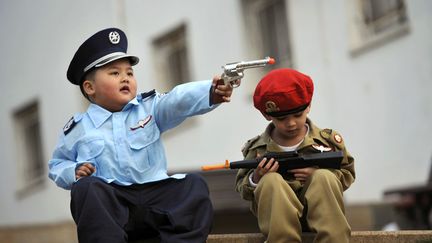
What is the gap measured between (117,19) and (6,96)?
4.41 m

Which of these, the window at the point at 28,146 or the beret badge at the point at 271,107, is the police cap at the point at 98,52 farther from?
the window at the point at 28,146

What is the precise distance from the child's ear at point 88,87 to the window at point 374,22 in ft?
21.0

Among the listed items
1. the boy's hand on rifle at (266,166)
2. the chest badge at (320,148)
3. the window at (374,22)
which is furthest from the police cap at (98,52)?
the window at (374,22)

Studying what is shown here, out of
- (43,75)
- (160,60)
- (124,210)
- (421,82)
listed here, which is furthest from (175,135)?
(124,210)

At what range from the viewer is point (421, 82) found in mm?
10602

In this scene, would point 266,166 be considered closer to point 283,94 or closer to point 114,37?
point 283,94

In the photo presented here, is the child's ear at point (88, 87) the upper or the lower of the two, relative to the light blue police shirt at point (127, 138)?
upper

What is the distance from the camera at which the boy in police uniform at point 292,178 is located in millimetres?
4488

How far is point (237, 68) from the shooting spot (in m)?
4.51

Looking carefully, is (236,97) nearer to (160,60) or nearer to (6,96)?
(160,60)

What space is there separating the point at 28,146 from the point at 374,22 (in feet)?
29.6

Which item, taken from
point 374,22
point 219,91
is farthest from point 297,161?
point 374,22

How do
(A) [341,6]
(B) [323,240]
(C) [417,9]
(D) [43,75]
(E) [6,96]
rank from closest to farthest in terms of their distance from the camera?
(B) [323,240]
(C) [417,9]
(A) [341,6]
(D) [43,75]
(E) [6,96]

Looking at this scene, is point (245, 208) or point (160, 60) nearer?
point (245, 208)
